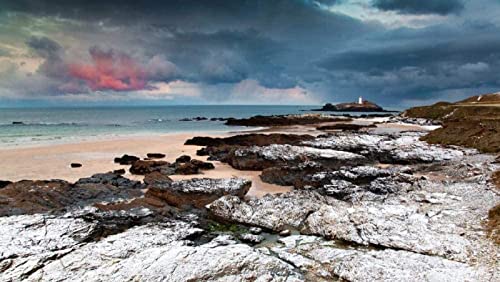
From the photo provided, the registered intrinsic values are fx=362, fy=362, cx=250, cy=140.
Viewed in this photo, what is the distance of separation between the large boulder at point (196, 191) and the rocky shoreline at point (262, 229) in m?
0.07

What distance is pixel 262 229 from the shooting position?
42.1 feet

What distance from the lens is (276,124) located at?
244 ft

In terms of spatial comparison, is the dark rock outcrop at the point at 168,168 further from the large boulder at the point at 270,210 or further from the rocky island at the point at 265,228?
the large boulder at the point at 270,210

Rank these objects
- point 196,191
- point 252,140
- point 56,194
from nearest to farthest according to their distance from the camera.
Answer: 1. point 56,194
2. point 196,191
3. point 252,140

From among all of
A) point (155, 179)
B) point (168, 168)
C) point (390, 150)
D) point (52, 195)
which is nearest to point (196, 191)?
point (155, 179)

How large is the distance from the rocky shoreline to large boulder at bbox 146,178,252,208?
0.22 ft

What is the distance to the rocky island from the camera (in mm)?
9070

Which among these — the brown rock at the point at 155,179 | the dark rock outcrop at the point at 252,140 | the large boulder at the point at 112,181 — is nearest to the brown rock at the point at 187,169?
the brown rock at the point at 155,179

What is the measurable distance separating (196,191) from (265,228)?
4.84 m

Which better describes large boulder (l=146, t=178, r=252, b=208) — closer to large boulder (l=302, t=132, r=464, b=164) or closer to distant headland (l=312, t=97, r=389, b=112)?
large boulder (l=302, t=132, r=464, b=164)

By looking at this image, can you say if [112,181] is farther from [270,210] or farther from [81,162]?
[270,210]

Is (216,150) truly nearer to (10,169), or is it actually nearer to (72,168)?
(72,168)

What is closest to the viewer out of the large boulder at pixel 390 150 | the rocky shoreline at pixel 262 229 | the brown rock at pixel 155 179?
the rocky shoreline at pixel 262 229

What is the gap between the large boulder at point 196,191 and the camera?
50.6 ft
